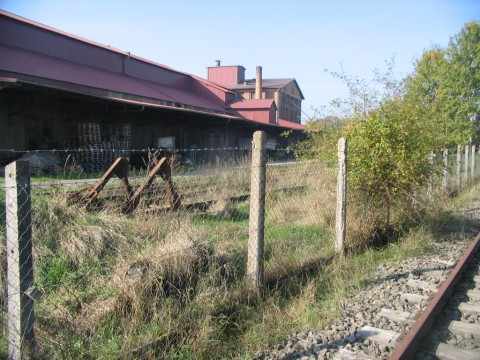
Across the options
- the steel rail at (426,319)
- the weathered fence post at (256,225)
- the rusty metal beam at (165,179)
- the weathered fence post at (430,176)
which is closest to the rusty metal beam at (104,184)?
→ the rusty metal beam at (165,179)

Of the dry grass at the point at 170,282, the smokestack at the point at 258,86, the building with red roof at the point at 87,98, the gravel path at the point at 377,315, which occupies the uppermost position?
the smokestack at the point at 258,86

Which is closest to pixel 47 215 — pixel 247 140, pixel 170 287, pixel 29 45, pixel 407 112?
pixel 170 287

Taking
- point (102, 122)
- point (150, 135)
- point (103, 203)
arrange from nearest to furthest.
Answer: point (103, 203)
point (102, 122)
point (150, 135)

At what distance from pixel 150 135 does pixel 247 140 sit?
1392cm

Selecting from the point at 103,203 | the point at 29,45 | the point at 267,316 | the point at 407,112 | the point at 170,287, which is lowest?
the point at 267,316

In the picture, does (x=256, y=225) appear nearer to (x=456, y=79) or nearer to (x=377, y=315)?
→ (x=377, y=315)

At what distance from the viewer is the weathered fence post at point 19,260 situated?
9.26 ft

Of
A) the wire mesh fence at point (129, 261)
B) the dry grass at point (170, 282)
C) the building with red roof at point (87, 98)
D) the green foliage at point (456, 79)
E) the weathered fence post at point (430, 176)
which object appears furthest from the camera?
the green foliage at point (456, 79)

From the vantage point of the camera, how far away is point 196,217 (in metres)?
8.11

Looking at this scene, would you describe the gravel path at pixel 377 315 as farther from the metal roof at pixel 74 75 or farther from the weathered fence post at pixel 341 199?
the metal roof at pixel 74 75

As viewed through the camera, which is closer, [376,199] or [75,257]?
[75,257]

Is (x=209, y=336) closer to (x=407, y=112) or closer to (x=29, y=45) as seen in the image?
(x=407, y=112)

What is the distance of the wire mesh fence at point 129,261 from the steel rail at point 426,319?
67.1 inches

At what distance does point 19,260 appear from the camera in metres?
2.86
